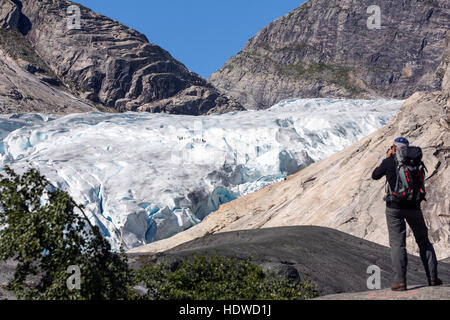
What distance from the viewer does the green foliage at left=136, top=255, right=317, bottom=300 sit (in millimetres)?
7688

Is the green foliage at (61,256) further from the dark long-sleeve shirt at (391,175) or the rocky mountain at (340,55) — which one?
the rocky mountain at (340,55)

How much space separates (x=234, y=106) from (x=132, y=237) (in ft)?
207

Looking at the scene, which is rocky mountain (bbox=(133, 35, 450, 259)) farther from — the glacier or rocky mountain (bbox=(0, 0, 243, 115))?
rocky mountain (bbox=(0, 0, 243, 115))

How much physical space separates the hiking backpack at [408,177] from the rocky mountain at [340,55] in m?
109

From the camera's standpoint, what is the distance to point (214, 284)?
7.94m

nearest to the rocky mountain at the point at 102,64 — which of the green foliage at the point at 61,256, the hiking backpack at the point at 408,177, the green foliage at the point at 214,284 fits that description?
the green foliage at the point at 214,284

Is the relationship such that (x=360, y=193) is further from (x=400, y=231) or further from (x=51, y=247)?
(x=51, y=247)

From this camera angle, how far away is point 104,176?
36.7m

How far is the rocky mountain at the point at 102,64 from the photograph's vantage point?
286 feet

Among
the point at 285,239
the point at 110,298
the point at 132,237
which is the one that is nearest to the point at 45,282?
the point at 110,298

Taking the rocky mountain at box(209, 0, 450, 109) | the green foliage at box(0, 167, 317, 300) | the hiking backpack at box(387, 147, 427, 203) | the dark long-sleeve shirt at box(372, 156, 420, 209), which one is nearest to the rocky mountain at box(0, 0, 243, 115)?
the rocky mountain at box(209, 0, 450, 109)

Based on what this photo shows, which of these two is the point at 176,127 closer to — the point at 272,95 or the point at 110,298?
the point at 110,298

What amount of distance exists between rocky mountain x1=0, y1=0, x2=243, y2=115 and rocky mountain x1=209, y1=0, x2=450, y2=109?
26.6m

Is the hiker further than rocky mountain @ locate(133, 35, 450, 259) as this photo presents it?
No
